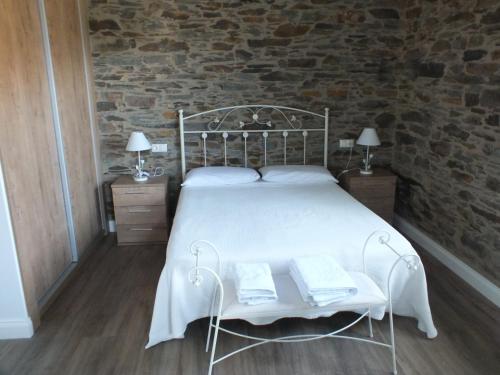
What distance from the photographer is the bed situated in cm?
233

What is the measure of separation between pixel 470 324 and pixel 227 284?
1.64m

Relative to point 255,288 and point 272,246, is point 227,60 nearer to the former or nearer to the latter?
point 272,246

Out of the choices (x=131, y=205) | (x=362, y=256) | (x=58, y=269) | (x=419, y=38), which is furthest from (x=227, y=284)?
(x=419, y=38)

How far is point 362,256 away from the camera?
2402 millimetres

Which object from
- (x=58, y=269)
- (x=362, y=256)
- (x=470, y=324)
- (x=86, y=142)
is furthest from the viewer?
(x=86, y=142)

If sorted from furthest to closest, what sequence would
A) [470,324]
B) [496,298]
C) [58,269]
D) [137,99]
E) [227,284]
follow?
[137,99] → [58,269] → [496,298] → [470,324] → [227,284]

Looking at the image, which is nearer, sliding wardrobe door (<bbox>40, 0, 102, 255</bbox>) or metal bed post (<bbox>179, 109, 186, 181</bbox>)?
sliding wardrobe door (<bbox>40, 0, 102, 255</bbox>)

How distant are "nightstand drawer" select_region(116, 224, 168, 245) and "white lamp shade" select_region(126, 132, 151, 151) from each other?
0.73 m

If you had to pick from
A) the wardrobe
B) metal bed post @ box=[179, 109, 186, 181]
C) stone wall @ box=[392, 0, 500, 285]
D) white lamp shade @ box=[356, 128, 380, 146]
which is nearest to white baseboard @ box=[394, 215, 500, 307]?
stone wall @ box=[392, 0, 500, 285]

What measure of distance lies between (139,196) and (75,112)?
91 centimetres

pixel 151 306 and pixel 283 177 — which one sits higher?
pixel 283 177

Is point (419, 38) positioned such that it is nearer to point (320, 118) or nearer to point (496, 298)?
point (320, 118)

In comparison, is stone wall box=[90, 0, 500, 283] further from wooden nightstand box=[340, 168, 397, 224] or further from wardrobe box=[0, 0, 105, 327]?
wardrobe box=[0, 0, 105, 327]

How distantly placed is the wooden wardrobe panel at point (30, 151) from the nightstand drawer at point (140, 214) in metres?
→ 0.69
